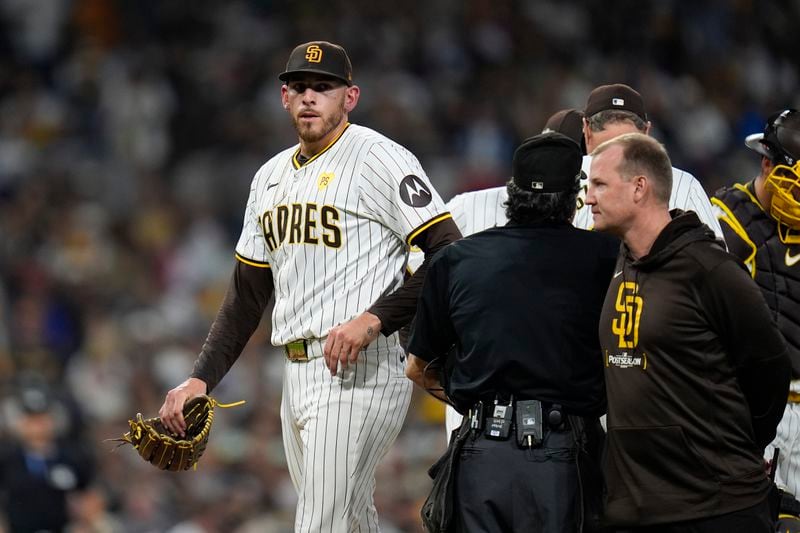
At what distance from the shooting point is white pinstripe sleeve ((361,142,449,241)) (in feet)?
15.4

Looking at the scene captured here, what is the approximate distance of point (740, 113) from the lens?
1306 centimetres

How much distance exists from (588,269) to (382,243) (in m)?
0.99

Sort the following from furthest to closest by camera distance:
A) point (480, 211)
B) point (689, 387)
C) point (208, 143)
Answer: point (208, 143)
point (480, 211)
point (689, 387)

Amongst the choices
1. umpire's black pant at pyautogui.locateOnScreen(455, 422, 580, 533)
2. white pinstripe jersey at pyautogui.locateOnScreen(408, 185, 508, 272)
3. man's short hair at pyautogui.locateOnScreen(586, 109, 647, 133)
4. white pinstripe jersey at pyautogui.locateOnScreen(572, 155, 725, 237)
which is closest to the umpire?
umpire's black pant at pyautogui.locateOnScreen(455, 422, 580, 533)

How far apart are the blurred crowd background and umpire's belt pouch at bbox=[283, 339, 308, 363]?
10.1 feet

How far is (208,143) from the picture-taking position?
11.6 m

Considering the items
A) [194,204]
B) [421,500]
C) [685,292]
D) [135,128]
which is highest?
[135,128]

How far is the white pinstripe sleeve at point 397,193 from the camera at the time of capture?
469cm

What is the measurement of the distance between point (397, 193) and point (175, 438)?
1.23 meters

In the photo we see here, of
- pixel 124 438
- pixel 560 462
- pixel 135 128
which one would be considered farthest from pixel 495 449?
pixel 135 128

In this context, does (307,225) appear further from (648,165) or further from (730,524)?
(730,524)

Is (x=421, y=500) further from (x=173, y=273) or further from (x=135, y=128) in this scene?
(x=135, y=128)

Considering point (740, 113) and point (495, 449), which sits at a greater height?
point (740, 113)

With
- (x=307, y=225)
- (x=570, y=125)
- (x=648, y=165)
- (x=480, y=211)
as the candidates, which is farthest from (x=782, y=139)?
(x=307, y=225)
